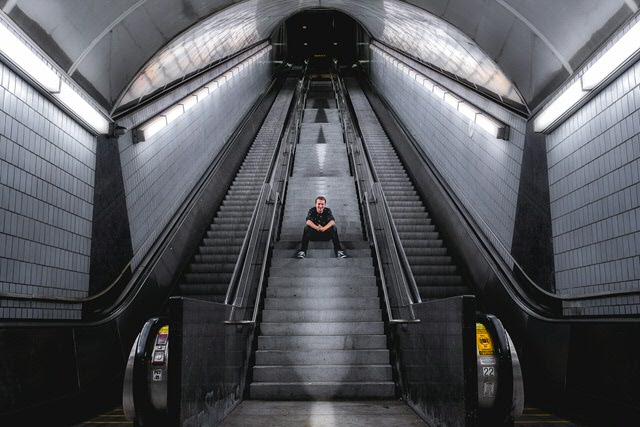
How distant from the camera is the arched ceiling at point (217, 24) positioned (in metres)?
4.41

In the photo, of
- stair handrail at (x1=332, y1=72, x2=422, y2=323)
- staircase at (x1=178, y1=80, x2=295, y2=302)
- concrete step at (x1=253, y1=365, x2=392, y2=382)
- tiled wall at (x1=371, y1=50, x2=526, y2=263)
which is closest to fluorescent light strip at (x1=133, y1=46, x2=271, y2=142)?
staircase at (x1=178, y1=80, x2=295, y2=302)

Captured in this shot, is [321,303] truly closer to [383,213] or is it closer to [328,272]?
[328,272]

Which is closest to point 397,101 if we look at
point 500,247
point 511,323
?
point 500,247

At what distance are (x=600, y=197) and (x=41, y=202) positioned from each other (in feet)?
15.2

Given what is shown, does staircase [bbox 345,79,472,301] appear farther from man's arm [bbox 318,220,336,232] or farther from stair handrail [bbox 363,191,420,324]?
man's arm [bbox 318,220,336,232]

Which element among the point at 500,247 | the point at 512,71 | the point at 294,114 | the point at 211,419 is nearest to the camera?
the point at 211,419

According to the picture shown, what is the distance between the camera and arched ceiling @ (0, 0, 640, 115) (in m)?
4.41

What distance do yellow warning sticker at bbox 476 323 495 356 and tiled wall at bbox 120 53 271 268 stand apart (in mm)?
4204

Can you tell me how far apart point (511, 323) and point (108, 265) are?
4050mm

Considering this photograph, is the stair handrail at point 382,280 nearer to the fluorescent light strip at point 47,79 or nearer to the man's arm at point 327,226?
the man's arm at point 327,226

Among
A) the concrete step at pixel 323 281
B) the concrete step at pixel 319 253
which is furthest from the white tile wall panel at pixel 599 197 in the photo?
the concrete step at pixel 319 253

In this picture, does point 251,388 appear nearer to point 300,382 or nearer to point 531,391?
point 300,382

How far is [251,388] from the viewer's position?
5055mm

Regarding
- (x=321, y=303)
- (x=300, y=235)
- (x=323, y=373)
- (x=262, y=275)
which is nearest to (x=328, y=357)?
(x=323, y=373)
